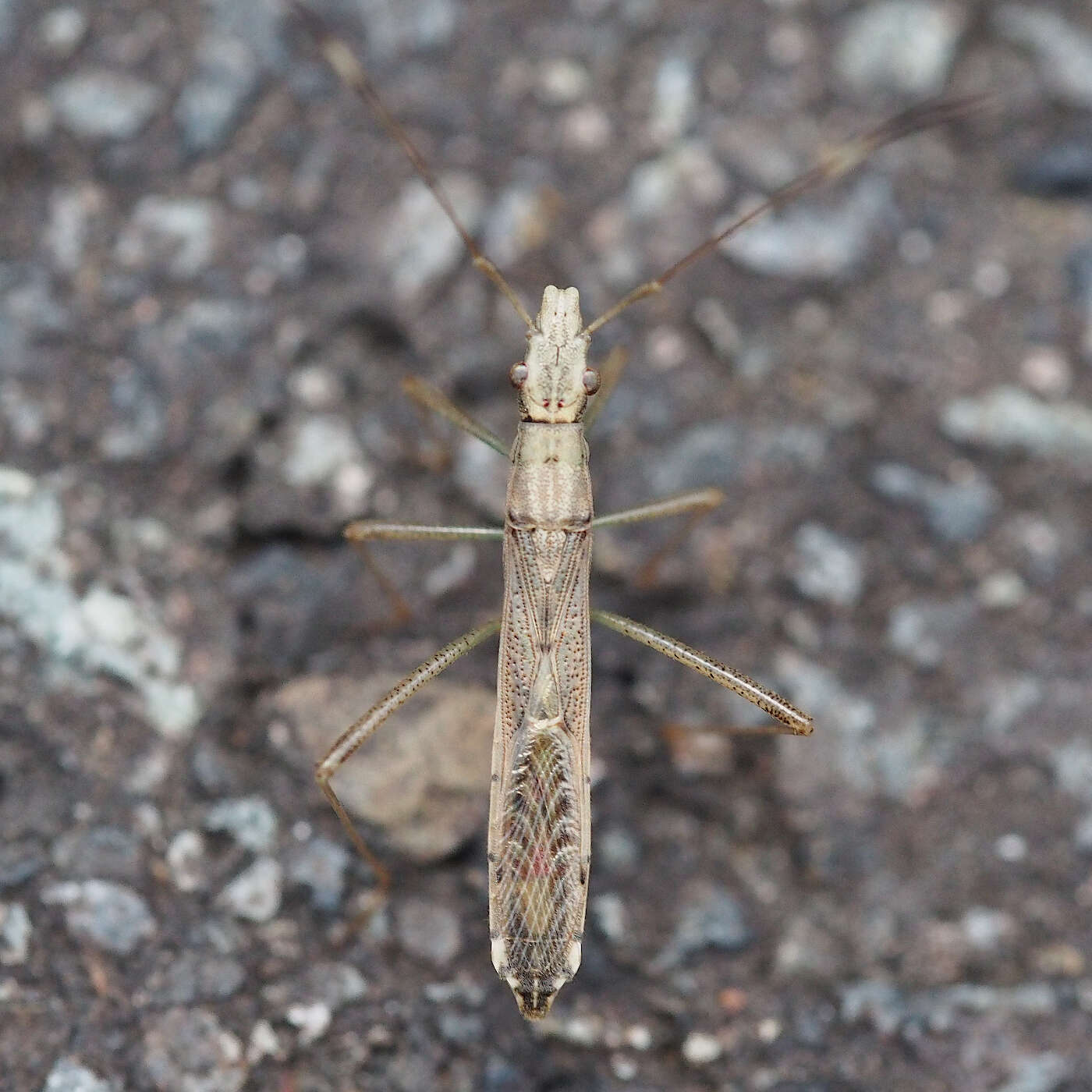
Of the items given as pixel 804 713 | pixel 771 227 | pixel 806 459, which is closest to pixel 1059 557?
pixel 806 459

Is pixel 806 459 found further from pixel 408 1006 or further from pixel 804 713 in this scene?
pixel 408 1006

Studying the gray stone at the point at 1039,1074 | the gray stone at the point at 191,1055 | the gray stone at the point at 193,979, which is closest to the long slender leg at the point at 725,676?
the gray stone at the point at 1039,1074

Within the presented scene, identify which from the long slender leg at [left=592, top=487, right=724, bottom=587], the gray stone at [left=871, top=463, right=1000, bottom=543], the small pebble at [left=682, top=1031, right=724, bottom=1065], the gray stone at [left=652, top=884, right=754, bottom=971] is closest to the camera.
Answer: the small pebble at [left=682, top=1031, right=724, bottom=1065]

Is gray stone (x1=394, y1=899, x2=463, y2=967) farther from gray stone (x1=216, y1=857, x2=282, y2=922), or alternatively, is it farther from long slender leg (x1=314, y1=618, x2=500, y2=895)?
gray stone (x1=216, y1=857, x2=282, y2=922)

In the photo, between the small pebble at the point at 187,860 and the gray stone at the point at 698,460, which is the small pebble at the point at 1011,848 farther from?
the small pebble at the point at 187,860

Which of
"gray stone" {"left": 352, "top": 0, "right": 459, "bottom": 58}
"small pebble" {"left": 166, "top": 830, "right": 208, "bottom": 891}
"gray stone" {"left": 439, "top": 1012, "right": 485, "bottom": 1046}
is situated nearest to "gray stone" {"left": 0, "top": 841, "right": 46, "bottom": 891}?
"small pebble" {"left": 166, "top": 830, "right": 208, "bottom": 891}

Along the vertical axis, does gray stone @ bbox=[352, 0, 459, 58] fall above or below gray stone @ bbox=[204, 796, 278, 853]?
above
